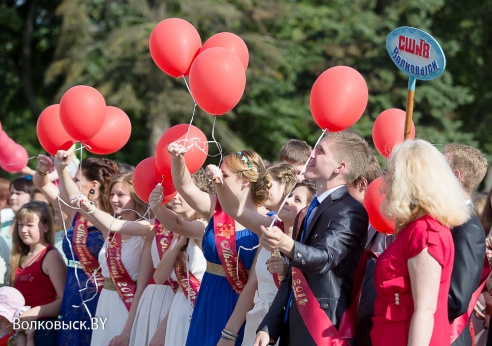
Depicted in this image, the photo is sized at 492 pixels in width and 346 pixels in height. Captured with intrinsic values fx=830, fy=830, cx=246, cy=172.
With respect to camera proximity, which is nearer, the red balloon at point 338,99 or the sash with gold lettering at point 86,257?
the red balloon at point 338,99

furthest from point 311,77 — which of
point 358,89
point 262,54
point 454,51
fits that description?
point 358,89

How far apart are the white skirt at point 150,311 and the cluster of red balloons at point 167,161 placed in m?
0.91

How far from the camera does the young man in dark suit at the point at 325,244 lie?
3.62m

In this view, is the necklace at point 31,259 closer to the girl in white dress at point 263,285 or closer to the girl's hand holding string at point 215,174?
the girl in white dress at point 263,285

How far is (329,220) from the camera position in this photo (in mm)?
3855

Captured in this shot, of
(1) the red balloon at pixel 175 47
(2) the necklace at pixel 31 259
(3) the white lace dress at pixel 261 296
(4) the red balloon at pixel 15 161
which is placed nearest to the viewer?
(3) the white lace dress at pixel 261 296

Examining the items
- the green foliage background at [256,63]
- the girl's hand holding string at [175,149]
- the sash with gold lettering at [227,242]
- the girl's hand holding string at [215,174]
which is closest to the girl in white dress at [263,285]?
the sash with gold lettering at [227,242]

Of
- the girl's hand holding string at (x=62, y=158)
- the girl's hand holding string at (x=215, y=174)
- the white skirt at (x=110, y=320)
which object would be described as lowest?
the white skirt at (x=110, y=320)


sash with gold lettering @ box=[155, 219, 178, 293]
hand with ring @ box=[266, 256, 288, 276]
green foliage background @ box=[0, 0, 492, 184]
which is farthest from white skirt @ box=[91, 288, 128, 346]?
green foliage background @ box=[0, 0, 492, 184]

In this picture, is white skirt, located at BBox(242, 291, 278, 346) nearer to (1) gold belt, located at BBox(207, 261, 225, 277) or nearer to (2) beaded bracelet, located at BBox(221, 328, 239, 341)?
(2) beaded bracelet, located at BBox(221, 328, 239, 341)

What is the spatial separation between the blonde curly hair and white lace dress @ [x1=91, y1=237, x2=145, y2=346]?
2.81 m

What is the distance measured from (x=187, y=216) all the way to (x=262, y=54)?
17.6 m

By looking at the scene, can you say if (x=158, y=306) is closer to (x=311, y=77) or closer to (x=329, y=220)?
(x=329, y=220)

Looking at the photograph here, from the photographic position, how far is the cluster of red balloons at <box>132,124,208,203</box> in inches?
188
